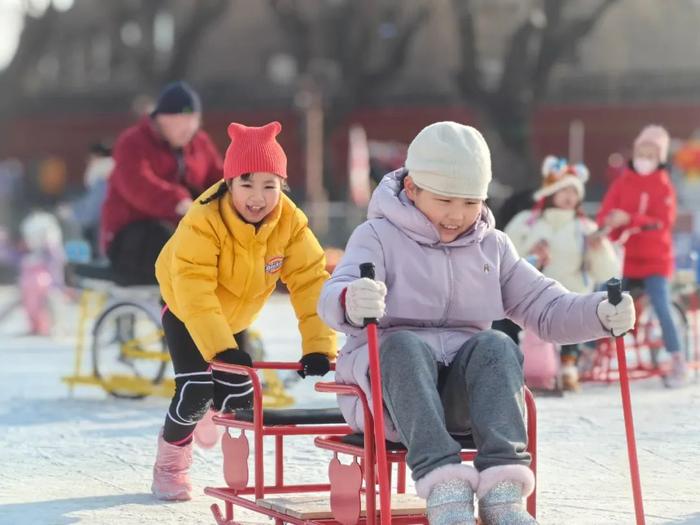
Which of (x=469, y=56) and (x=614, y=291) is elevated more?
(x=469, y=56)

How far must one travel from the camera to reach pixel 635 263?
10.1m

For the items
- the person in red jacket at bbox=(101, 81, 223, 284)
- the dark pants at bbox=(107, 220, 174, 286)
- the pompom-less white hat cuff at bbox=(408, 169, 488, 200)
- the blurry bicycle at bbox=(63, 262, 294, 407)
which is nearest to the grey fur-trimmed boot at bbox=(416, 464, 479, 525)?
the pompom-less white hat cuff at bbox=(408, 169, 488, 200)

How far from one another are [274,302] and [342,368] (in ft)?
50.8

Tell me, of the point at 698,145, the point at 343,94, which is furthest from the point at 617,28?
the point at 698,145

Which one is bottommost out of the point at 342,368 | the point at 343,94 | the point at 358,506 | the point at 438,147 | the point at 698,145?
the point at 358,506

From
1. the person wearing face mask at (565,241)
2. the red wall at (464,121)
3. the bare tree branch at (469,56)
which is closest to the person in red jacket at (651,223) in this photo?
the person wearing face mask at (565,241)

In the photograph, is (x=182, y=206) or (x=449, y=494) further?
(x=182, y=206)

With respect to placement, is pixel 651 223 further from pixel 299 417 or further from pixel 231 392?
pixel 299 417

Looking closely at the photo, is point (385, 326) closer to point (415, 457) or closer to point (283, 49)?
point (415, 457)

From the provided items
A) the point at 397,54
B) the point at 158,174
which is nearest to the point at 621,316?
the point at 158,174

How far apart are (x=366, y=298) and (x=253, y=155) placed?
1.53 m

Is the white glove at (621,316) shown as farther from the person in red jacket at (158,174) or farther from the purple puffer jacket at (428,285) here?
the person in red jacket at (158,174)

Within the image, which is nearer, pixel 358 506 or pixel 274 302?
pixel 358 506

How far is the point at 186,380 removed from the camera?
581 cm
